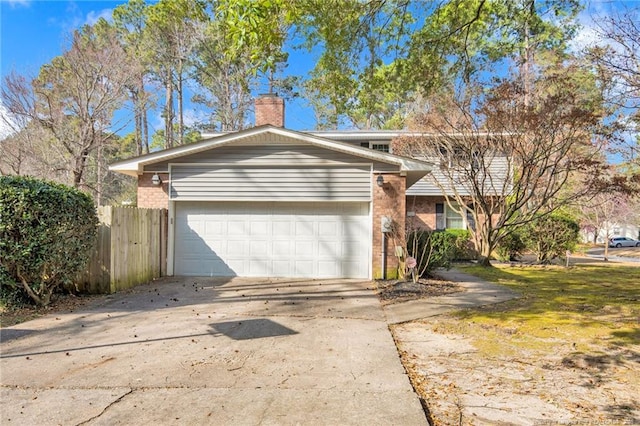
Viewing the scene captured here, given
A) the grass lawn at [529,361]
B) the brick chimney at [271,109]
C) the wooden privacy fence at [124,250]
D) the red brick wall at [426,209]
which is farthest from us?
the red brick wall at [426,209]

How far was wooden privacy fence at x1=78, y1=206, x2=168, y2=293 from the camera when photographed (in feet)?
24.2

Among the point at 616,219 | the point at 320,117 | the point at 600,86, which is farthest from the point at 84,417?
the point at 616,219

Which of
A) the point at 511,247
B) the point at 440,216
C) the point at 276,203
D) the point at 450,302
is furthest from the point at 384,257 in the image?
the point at 511,247

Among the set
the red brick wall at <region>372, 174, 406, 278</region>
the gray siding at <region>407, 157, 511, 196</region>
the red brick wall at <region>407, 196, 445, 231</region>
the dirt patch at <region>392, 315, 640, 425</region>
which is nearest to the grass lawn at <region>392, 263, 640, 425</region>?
the dirt patch at <region>392, 315, 640, 425</region>

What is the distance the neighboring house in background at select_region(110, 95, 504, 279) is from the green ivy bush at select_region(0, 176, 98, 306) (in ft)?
10.7

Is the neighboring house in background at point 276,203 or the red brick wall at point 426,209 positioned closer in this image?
the neighboring house in background at point 276,203

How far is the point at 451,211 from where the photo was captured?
16.9 metres

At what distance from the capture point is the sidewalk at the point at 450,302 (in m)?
6.16

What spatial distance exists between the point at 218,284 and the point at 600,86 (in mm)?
10715

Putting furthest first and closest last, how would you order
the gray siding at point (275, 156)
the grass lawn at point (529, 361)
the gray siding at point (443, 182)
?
the gray siding at point (443, 182) → the gray siding at point (275, 156) → the grass lawn at point (529, 361)

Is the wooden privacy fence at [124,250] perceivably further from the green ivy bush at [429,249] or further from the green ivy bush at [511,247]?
the green ivy bush at [511,247]

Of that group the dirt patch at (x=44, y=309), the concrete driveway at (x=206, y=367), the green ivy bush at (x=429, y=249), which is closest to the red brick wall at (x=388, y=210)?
the green ivy bush at (x=429, y=249)

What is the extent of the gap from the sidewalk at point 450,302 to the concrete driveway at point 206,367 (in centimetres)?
37

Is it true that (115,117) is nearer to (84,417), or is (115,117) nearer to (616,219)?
(84,417)
